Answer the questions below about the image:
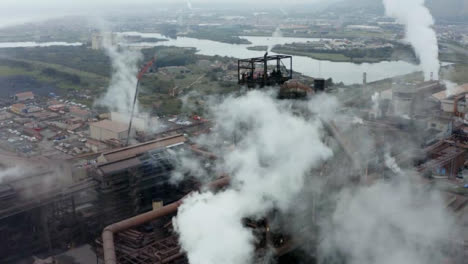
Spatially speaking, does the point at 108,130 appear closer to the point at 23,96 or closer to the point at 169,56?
the point at 23,96

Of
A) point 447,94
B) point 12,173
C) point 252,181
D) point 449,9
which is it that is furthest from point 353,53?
point 252,181

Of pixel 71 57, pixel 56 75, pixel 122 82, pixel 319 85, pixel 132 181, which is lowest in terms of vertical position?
pixel 132 181

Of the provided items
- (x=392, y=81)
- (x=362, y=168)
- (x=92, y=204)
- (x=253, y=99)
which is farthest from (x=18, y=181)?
(x=392, y=81)

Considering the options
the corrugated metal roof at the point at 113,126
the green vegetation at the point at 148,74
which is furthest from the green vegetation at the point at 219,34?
the corrugated metal roof at the point at 113,126

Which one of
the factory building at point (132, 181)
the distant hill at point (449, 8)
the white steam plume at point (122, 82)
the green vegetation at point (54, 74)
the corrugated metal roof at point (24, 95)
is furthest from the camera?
the distant hill at point (449, 8)

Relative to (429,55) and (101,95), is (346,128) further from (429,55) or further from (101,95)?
(101,95)

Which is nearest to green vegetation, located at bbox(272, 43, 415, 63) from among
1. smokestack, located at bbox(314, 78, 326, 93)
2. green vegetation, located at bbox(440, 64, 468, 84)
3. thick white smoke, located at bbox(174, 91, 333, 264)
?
green vegetation, located at bbox(440, 64, 468, 84)

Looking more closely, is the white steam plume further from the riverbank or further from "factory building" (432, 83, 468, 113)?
the riverbank

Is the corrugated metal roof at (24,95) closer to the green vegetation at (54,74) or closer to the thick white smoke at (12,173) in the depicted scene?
the green vegetation at (54,74)
